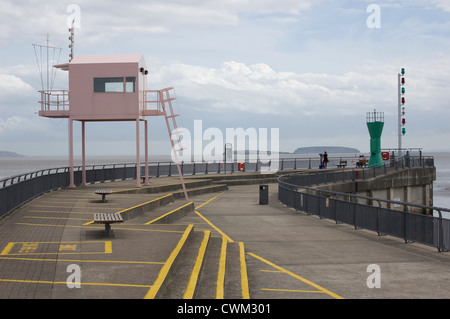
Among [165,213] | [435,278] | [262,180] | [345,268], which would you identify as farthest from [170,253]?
[262,180]

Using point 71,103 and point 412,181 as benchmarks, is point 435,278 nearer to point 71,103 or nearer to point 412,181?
point 71,103

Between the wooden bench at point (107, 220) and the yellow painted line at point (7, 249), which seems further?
the wooden bench at point (107, 220)

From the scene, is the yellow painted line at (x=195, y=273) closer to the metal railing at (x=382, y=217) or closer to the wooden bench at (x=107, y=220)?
the wooden bench at (x=107, y=220)

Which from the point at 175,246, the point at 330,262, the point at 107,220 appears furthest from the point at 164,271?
the point at 330,262

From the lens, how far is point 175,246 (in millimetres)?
13922

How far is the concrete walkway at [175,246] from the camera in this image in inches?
421

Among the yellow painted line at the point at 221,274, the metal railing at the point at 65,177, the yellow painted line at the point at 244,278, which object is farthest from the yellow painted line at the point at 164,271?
the metal railing at the point at 65,177

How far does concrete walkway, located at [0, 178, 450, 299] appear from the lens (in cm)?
1069

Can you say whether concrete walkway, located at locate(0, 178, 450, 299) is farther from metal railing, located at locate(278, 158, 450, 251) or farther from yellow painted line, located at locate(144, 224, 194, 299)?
metal railing, located at locate(278, 158, 450, 251)

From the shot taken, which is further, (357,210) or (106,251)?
(357,210)

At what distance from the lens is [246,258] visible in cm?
1498

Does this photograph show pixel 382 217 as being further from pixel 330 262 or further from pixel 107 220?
pixel 107 220
